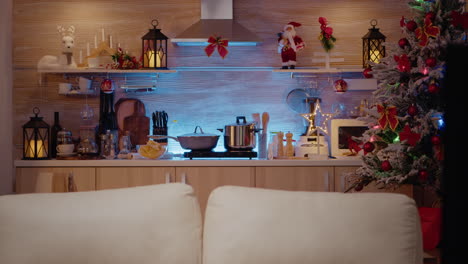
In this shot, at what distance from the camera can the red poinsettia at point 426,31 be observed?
8.27 ft

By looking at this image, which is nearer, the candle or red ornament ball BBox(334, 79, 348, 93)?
the candle

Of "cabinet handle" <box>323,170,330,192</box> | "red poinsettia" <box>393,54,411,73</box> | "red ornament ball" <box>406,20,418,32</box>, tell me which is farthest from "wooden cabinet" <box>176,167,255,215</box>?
"red ornament ball" <box>406,20,418,32</box>

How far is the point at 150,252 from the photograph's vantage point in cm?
149

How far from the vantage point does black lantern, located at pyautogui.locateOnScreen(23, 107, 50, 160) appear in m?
3.65

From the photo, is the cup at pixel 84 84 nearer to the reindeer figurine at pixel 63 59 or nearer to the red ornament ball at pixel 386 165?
the reindeer figurine at pixel 63 59

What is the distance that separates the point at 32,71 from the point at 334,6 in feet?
9.02

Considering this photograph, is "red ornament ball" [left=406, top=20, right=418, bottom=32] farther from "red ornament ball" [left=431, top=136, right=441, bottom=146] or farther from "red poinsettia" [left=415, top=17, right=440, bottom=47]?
"red ornament ball" [left=431, top=136, right=441, bottom=146]

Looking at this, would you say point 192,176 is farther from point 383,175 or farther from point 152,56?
point 383,175

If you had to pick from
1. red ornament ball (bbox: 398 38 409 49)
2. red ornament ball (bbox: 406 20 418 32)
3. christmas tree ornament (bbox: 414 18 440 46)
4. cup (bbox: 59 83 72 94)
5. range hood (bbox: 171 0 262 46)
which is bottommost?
cup (bbox: 59 83 72 94)

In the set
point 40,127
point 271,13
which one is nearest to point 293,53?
point 271,13

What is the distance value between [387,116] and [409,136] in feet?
0.66

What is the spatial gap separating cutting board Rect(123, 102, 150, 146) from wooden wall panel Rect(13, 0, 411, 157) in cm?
10

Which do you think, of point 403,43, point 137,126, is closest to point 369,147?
point 403,43

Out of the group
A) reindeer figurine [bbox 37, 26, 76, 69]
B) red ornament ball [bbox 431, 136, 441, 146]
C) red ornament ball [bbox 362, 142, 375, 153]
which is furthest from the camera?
reindeer figurine [bbox 37, 26, 76, 69]
